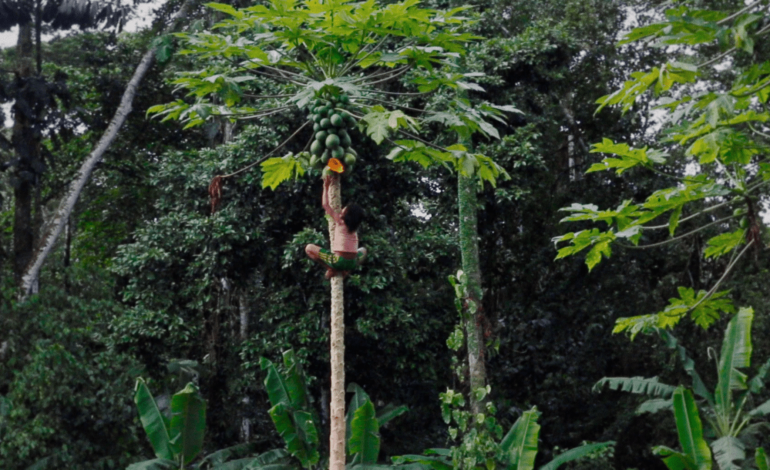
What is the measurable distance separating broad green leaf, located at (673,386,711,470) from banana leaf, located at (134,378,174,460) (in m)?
4.89

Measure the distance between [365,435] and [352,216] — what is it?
151 inches

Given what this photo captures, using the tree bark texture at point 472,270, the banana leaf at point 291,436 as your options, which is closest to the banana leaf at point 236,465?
the banana leaf at point 291,436

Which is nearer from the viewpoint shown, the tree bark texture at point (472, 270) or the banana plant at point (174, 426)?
the banana plant at point (174, 426)

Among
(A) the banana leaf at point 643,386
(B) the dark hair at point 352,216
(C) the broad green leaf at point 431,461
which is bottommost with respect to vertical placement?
(C) the broad green leaf at point 431,461

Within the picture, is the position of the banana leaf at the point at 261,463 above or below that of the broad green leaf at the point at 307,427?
below

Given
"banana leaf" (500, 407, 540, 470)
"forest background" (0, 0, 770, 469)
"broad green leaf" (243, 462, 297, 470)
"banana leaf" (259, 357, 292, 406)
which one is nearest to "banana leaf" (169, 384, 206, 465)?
"broad green leaf" (243, 462, 297, 470)

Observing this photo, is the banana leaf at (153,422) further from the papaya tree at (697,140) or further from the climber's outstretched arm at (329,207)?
the papaya tree at (697,140)

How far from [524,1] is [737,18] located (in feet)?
31.0

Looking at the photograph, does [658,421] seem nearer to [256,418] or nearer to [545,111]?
[545,111]

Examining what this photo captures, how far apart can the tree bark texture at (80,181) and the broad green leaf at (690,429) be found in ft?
25.6

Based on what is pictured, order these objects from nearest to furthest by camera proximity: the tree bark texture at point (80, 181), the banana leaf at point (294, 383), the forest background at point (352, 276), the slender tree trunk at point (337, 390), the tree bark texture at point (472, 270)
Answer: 1. the slender tree trunk at point (337, 390)
2. the banana leaf at point (294, 383)
3. the tree bark texture at point (472, 270)
4. the forest background at point (352, 276)
5. the tree bark texture at point (80, 181)

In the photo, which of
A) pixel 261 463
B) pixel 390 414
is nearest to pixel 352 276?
pixel 390 414

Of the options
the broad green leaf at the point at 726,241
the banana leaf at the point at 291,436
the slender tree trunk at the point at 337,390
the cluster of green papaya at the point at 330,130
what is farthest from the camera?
the banana leaf at the point at 291,436

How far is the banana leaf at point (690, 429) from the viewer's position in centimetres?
820
